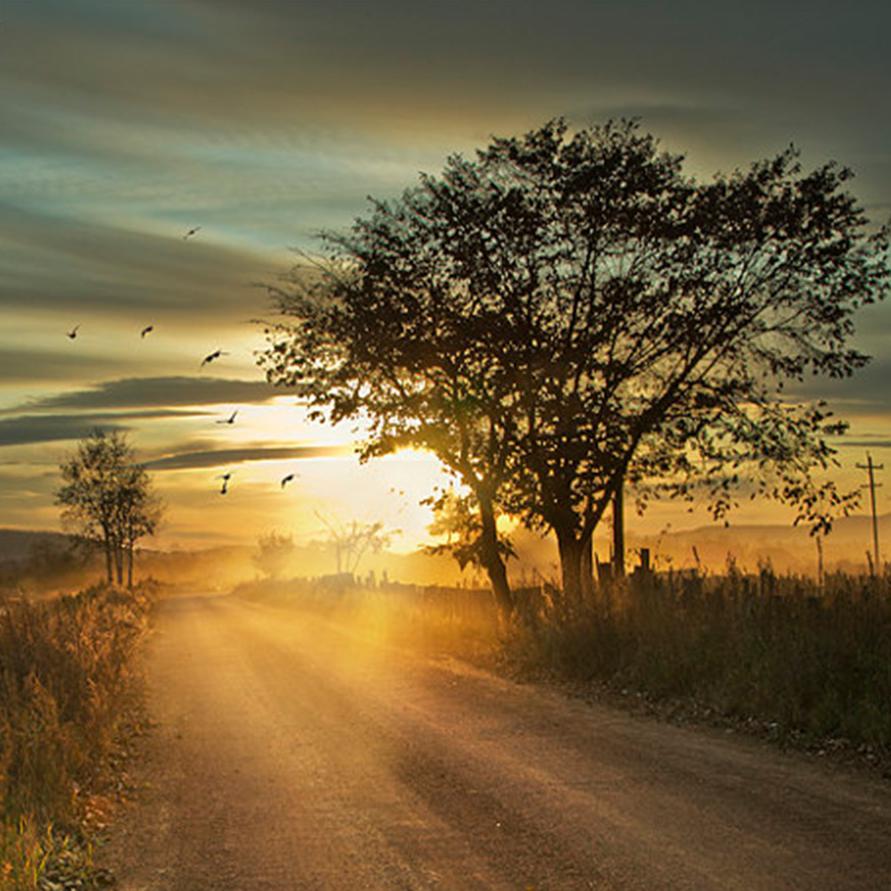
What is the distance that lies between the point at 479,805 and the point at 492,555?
18.7m

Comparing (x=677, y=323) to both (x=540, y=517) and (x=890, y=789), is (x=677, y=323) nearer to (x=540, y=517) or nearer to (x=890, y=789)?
(x=540, y=517)

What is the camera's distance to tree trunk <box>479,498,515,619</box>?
2773 cm

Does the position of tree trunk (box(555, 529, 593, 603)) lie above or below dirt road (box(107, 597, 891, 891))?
above

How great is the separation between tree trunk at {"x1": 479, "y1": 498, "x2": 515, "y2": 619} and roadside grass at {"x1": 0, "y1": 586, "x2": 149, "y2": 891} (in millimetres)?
10759

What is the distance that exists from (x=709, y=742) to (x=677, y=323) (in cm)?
1652

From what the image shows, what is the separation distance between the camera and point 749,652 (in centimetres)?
1431

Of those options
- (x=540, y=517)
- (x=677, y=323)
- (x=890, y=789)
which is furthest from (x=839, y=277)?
(x=890, y=789)

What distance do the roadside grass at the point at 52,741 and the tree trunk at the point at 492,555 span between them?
1076cm

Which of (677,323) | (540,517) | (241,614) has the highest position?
(677,323)

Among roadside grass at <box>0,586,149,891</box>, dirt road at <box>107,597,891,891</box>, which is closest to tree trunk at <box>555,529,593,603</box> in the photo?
dirt road at <box>107,597,891,891</box>

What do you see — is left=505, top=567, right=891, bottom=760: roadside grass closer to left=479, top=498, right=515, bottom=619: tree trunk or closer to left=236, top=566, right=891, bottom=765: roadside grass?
left=236, top=566, right=891, bottom=765: roadside grass

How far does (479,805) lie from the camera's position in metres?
9.26

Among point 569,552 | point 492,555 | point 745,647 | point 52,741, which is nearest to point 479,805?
point 52,741

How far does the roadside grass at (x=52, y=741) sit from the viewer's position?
7707 mm
